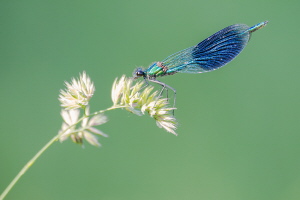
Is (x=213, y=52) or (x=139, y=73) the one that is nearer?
(x=139, y=73)

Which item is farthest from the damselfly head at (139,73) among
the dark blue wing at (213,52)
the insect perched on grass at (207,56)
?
the dark blue wing at (213,52)

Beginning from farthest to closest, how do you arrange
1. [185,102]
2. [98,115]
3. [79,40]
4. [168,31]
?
[168,31] → [79,40] → [185,102] → [98,115]

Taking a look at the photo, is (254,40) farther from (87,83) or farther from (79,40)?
(87,83)

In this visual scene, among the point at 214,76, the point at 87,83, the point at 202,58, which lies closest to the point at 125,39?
the point at 214,76

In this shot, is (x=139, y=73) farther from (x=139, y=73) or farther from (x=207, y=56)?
(x=207, y=56)

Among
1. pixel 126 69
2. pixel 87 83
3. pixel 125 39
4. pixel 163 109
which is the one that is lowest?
pixel 163 109

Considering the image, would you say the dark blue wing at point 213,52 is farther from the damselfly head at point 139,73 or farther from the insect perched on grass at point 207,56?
the damselfly head at point 139,73

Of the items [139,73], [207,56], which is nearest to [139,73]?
[139,73]

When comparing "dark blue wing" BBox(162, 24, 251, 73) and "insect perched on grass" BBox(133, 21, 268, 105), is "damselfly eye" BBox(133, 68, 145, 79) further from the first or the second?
"dark blue wing" BBox(162, 24, 251, 73)
